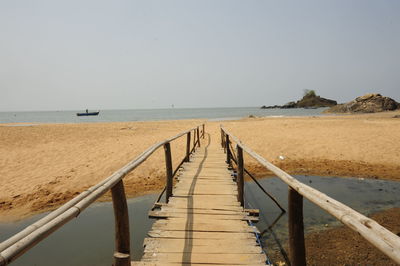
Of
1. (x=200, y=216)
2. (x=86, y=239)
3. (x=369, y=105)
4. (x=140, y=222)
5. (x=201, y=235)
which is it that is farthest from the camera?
(x=369, y=105)

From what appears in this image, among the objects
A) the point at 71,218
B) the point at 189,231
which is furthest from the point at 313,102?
the point at 71,218

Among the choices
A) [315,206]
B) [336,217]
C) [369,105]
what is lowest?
[315,206]

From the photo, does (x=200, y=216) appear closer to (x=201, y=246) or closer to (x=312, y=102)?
(x=201, y=246)

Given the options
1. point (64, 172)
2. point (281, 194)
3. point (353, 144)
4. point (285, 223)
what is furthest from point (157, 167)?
point (353, 144)

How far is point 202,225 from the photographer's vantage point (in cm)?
396

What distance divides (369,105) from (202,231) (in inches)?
2587

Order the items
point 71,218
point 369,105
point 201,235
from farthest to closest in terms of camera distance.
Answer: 1. point 369,105
2. point 201,235
3. point 71,218

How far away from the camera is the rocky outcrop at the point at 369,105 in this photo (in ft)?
179

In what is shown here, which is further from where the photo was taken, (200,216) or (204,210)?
(204,210)

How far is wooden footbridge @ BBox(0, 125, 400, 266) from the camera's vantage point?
1.33m

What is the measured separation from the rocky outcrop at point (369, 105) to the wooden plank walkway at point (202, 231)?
61615mm

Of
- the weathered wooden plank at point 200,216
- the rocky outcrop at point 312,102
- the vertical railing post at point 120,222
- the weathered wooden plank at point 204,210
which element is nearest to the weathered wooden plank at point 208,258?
the vertical railing post at point 120,222

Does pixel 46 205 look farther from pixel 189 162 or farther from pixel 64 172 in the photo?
pixel 189 162

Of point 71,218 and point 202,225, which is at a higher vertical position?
point 71,218
